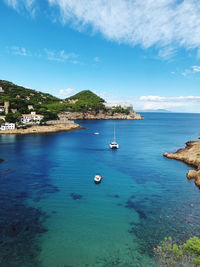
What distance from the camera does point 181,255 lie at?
15.1 m

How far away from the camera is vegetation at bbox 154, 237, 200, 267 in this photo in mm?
13574

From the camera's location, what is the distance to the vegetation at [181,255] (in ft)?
44.5

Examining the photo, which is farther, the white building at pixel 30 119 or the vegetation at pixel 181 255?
the white building at pixel 30 119

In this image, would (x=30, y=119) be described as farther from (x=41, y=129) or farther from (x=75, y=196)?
(x=75, y=196)

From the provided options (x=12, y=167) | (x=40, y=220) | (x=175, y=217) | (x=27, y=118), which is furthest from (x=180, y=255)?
(x=27, y=118)

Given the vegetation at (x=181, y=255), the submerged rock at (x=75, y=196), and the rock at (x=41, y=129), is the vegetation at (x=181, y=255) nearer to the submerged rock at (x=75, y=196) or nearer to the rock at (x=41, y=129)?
the submerged rock at (x=75, y=196)

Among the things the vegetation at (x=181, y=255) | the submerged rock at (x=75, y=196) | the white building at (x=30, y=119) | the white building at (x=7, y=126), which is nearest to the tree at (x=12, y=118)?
the white building at (x=7, y=126)

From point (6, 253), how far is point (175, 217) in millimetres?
19572

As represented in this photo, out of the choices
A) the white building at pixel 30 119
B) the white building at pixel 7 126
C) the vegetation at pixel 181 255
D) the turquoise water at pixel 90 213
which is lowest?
the turquoise water at pixel 90 213

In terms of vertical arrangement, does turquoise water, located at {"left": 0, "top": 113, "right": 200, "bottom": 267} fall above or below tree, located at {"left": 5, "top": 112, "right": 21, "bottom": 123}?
below

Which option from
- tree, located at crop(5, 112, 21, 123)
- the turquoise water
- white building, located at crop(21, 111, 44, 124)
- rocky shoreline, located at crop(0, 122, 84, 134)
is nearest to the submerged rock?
the turquoise water

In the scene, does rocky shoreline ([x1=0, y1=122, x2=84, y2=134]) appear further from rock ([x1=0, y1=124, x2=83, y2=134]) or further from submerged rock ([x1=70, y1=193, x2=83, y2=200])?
submerged rock ([x1=70, y1=193, x2=83, y2=200])

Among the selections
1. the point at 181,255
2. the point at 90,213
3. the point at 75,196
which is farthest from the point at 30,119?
the point at 181,255

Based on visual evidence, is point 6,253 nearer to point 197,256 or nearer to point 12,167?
point 197,256
